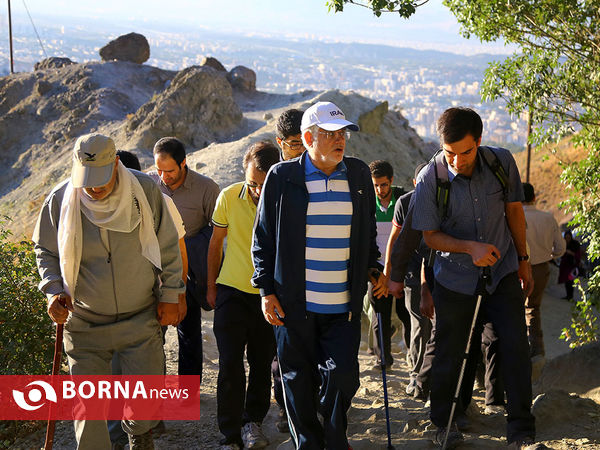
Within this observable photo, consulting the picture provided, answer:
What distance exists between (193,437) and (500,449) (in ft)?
7.11

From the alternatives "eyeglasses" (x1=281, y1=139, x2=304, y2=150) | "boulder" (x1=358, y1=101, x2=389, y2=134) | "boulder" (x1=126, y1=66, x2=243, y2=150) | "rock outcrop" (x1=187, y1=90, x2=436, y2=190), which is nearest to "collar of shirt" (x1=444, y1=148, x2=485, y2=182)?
"eyeglasses" (x1=281, y1=139, x2=304, y2=150)

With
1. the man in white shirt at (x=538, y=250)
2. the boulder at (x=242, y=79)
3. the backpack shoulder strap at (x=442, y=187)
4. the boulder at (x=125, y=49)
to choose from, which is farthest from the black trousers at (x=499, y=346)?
the boulder at (x=125, y=49)

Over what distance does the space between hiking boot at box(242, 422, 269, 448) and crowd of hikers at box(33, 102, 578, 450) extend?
0.05ft

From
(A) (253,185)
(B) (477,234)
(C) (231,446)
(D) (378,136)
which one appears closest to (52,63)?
(D) (378,136)

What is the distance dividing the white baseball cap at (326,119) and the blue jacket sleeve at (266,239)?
379mm

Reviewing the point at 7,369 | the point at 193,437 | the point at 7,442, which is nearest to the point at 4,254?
the point at 7,369

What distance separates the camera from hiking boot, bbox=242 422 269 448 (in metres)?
5.04

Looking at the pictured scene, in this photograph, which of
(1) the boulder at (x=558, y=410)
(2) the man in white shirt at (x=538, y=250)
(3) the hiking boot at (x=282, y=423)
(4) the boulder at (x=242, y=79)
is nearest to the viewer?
(1) the boulder at (x=558, y=410)

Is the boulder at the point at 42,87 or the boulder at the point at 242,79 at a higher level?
the boulder at the point at 242,79

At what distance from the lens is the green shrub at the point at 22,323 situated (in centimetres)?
575

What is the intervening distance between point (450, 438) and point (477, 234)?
1321 mm

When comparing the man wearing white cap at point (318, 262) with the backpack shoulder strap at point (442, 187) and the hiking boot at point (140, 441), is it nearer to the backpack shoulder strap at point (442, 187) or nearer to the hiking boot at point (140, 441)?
the backpack shoulder strap at point (442, 187)

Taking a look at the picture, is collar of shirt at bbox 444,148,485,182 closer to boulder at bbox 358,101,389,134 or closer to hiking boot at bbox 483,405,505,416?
hiking boot at bbox 483,405,505,416

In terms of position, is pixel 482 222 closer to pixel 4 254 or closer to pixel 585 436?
pixel 585 436
